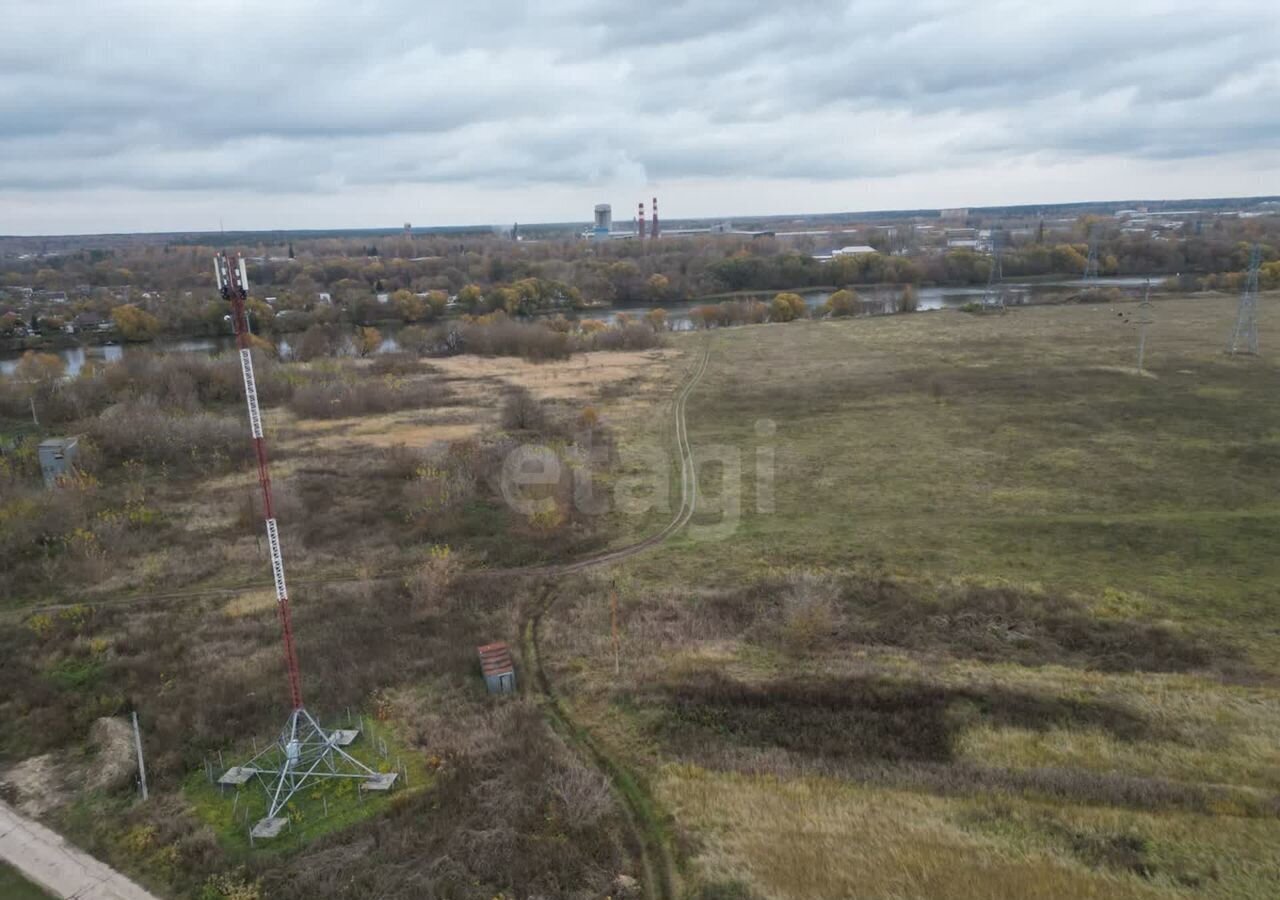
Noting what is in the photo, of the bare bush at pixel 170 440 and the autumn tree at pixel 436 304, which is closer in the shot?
the bare bush at pixel 170 440

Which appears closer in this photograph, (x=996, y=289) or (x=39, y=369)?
(x=39, y=369)

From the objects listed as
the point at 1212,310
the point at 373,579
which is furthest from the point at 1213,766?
the point at 1212,310

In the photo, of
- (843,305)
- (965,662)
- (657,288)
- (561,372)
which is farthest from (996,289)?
(965,662)

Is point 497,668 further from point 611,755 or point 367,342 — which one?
point 367,342

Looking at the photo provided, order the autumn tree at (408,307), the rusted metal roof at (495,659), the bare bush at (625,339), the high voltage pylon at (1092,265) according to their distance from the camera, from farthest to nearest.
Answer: the high voltage pylon at (1092,265)
the autumn tree at (408,307)
the bare bush at (625,339)
the rusted metal roof at (495,659)

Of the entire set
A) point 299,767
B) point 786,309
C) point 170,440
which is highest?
point 786,309

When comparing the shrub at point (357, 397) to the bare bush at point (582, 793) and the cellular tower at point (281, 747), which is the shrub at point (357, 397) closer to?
the cellular tower at point (281, 747)

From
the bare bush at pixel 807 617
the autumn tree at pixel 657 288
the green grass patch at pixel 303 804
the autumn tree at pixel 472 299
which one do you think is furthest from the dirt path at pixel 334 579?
the autumn tree at pixel 657 288
